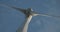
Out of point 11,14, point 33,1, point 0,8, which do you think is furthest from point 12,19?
point 33,1

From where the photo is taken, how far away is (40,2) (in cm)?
144

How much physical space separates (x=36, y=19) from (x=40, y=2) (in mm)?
258

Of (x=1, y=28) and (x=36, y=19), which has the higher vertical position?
(x=36, y=19)

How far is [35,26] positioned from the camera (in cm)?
120

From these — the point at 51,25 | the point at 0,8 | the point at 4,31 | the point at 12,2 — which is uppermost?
the point at 12,2

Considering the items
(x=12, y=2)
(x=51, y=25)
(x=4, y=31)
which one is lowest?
(x=4, y=31)

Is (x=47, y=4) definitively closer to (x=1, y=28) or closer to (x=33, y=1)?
(x=33, y=1)

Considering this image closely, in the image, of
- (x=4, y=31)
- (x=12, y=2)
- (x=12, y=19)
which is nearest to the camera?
(x=4, y=31)

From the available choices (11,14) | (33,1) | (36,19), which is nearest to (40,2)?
(33,1)

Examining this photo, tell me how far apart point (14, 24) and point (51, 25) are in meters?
0.36

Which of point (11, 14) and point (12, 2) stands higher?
point (12, 2)

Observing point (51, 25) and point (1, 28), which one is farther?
point (51, 25)

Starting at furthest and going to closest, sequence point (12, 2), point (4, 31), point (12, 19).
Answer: point (12, 2), point (12, 19), point (4, 31)

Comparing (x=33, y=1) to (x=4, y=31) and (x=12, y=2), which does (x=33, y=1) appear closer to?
(x=12, y=2)
